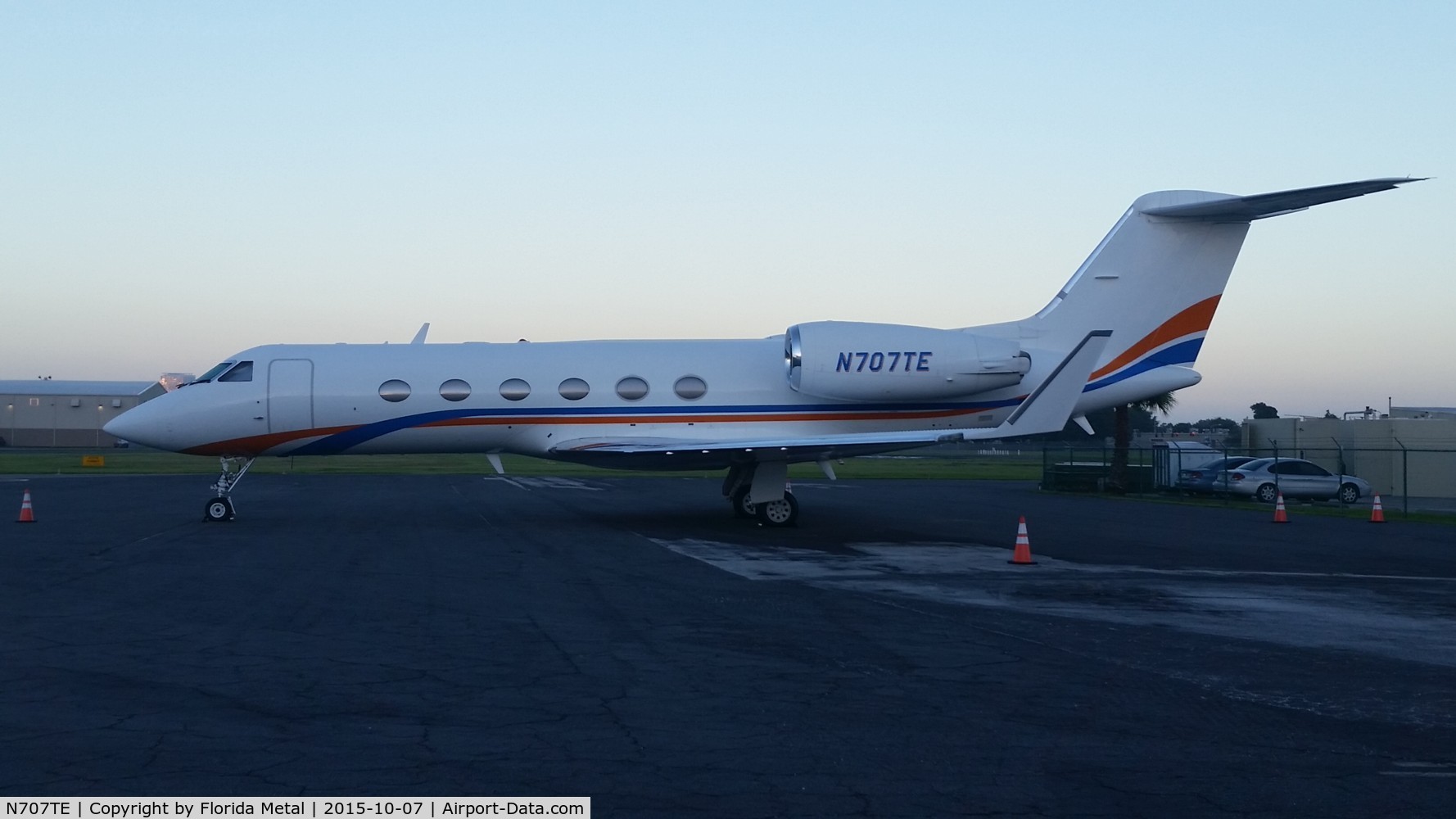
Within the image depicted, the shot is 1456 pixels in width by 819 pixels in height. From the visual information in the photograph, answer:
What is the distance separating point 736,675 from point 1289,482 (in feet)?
97.1

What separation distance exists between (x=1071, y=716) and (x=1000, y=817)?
6.85 feet

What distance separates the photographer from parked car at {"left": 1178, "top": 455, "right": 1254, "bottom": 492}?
3400 cm

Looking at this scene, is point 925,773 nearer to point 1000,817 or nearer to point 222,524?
point 1000,817

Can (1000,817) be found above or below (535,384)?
below

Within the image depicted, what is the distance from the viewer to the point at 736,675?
8.12 meters

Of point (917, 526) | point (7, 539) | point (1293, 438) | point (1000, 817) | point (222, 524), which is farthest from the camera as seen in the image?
point (1293, 438)

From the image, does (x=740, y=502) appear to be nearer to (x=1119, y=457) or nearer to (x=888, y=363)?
(x=888, y=363)

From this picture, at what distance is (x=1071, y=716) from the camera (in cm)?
699

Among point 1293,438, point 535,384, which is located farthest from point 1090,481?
point 535,384

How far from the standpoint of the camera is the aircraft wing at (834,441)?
1717cm

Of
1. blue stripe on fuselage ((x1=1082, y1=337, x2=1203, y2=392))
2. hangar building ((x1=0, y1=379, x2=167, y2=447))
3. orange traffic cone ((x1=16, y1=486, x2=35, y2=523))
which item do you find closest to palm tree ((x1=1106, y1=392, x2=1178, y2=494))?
blue stripe on fuselage ((x1=1082, y1=337, x2=1203, y2=392))

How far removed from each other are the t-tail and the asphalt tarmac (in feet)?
14.4

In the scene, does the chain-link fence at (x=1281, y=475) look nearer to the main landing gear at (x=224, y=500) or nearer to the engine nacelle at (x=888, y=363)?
the engine nacelle at (x=888, y=363)

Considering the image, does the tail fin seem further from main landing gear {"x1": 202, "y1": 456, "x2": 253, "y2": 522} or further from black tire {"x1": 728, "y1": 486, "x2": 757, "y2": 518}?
main landing gear {"x1": 202, "y1": 456, "x2": 253, "y2": 522}
